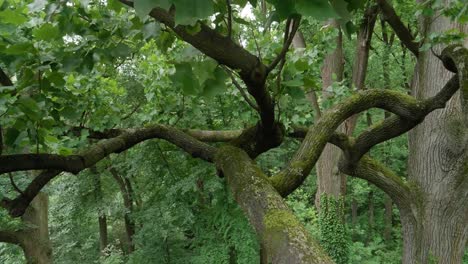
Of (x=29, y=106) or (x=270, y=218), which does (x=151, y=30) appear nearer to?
(x=29, y=106)

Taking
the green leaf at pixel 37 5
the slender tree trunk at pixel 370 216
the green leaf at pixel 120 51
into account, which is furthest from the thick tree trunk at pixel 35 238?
the slender tree trunk at pixel 370 216

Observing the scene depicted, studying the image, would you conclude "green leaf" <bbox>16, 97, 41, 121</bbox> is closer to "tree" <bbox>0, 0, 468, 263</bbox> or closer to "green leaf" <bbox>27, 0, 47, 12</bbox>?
"tree" <bbox>0, 0, 468, 263</bbox>

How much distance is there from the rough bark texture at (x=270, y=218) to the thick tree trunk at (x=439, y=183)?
132 inches

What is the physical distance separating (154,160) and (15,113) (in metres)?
6.41

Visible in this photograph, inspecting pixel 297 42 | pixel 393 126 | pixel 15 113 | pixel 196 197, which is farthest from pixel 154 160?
pixel 15 113

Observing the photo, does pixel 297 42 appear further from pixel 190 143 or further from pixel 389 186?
pixel 190 143

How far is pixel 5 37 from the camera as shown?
170 centimetres

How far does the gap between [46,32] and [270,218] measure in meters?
1.21

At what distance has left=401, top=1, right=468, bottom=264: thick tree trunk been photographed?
16.3 ft

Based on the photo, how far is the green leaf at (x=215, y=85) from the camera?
1584 millimetres

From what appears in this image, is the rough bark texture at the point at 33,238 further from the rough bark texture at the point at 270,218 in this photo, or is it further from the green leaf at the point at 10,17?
the green leaf at the point at 10,17

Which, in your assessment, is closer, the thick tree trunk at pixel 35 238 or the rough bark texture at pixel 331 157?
the thick tree trunk at pixel 35 238

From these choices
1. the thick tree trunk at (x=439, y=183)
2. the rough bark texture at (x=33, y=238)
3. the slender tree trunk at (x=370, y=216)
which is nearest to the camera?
the thick tree trunk at (x=439, y=183)

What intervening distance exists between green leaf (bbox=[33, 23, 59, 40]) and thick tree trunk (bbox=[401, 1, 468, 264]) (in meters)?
4.63
